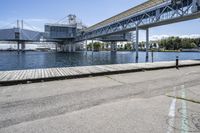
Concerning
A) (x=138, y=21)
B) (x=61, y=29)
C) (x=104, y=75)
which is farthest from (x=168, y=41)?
(x=104, y=75)

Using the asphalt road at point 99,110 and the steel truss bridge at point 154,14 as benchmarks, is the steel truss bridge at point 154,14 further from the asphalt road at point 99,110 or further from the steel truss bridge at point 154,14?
the asphalt road at point 99,110

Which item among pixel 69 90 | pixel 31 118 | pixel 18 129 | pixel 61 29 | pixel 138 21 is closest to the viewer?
pixel 18 129

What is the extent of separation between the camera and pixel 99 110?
525 centimetres

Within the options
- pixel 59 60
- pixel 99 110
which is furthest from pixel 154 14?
pixel 99 110

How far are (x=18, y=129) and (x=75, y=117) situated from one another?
1.32m

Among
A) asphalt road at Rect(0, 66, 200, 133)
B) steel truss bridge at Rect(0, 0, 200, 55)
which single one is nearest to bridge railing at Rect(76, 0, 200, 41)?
steel truss bridge at Rect(0, 0, 200, 55)

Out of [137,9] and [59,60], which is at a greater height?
[137,9]

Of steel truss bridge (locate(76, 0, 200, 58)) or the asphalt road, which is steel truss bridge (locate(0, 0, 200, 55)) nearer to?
steel truss bridge (locate(76, 0, 200, 58))

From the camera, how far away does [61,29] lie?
122 m

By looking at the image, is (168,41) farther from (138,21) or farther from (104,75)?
(104,75)

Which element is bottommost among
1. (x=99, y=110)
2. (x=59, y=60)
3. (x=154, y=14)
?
(x=99, y=110)

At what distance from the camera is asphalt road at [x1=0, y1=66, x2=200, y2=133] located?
412 cm

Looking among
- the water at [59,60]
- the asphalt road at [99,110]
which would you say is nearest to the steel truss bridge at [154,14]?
the water at [59,60]

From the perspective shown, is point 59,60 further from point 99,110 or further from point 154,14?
point 99,110
